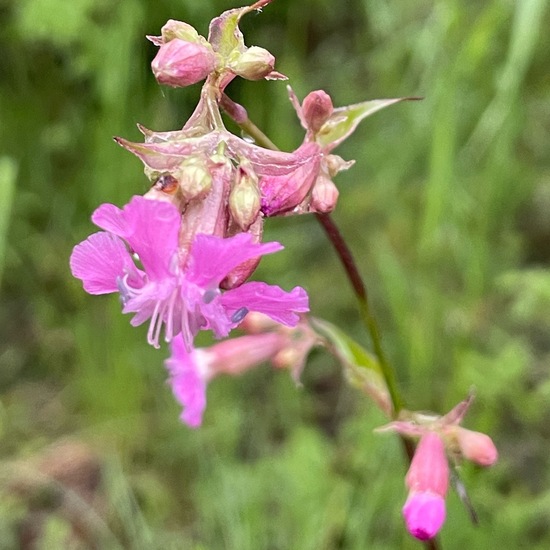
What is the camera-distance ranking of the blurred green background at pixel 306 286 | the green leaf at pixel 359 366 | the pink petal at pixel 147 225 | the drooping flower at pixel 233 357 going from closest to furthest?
the pink petal at pixel 147 225 → the green leaf at pixel 359 366 → the drooping flower at pixel 233 357 → the blurred green background at pixel 306 286

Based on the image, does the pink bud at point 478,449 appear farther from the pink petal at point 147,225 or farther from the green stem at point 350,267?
the pink petal at point 147,225

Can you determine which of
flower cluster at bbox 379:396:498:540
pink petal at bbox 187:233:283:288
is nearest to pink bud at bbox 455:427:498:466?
flower cluster at bbox 379:396:498:540

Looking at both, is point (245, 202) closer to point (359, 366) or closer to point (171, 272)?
point (171, 272)

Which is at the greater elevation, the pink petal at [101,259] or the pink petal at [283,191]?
the pink petal at [283,191]

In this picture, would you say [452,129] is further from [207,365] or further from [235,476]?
[235,476]

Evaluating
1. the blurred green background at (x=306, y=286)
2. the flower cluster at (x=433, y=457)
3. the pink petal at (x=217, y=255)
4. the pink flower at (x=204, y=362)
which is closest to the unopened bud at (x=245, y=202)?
the pink petal at (x=217, y=255)

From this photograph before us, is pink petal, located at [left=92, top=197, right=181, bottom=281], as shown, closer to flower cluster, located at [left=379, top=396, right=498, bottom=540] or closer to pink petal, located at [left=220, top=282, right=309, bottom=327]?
pink petal, located at [left=220, top=282, right=309, bottom=327]

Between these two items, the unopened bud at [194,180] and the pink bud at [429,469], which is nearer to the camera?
the unopened bud at [194,180]
